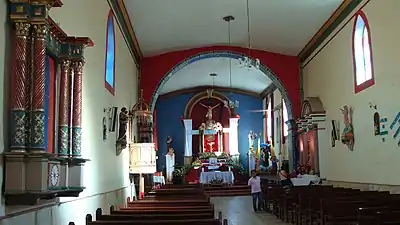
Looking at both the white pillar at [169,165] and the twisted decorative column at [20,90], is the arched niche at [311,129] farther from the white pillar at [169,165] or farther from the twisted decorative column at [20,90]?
the white pillar at [169,165]

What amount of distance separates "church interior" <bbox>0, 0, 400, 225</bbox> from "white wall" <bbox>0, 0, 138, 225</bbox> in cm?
3

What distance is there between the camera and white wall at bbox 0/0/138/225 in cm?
615

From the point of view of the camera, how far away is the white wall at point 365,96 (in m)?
9.72

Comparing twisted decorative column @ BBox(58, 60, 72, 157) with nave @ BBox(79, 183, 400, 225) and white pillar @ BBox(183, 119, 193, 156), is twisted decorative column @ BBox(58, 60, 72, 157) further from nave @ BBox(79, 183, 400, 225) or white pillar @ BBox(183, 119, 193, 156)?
white pillar @ BBox(183, 119, 193, 156)

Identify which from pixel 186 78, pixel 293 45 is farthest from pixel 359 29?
pixel 186 78

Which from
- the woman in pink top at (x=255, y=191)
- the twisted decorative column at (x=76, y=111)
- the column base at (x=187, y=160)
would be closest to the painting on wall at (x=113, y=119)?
the twisted decorative column at (x=76, y=111)

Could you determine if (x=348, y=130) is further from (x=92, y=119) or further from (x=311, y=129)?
(x=92, y=119)

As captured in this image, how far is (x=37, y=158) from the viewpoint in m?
4.84

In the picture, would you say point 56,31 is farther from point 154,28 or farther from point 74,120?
point 154,28

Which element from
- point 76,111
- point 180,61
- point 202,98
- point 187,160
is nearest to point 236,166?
point 187,160

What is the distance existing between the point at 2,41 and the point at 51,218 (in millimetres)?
2247

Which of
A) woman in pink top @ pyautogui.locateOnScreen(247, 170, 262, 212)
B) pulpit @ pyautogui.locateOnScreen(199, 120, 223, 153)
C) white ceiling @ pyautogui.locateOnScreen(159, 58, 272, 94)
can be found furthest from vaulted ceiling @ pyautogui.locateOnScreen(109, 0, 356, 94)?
pulpit @ pyautogui.locateOnScreen(199, 120, 223, 153)

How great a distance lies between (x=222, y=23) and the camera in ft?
46.9

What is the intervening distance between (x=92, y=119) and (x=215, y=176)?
15796 millimetres
